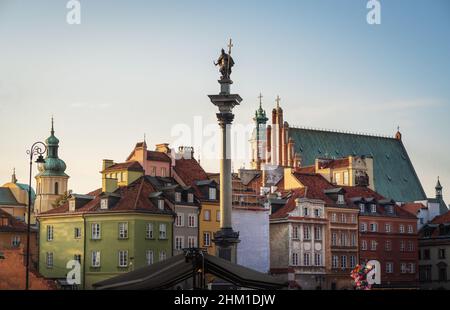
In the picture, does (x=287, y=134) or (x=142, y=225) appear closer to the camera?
(x=142, y=225)

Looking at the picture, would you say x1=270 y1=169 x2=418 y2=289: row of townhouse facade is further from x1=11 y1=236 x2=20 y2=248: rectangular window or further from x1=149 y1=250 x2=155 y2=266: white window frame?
x1=11 y1=236 x2=20 y2=248: rectangular window

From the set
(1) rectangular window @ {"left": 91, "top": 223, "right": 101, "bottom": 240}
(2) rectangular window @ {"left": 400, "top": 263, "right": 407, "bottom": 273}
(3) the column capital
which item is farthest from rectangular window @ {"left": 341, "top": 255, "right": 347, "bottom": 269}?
(3) the column capital

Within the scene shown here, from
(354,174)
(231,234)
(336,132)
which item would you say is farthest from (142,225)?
(336,132)

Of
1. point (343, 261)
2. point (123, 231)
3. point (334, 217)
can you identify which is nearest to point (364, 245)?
point (343, 261)

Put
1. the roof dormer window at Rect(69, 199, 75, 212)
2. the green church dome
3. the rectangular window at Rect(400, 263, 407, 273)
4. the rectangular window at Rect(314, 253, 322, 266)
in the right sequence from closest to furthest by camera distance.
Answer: the roof dormer window at Rect(69, 199, 75, 212) → the rectangular window at Rect(314, 253, 322, 266) → the rectangular window at Rect(400, 263, 407, 273) → the green church dome

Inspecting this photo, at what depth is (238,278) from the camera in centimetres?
3794

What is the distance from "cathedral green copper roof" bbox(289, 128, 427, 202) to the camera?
391 ft

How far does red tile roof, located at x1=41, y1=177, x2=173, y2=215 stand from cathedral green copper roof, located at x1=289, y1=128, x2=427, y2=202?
135ft

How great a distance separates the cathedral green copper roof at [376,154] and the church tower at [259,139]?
16.5 ft

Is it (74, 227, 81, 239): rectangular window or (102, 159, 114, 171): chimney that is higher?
(102, 159, 114, 171): chimney

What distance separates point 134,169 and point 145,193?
339 cm

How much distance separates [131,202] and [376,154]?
5318cm

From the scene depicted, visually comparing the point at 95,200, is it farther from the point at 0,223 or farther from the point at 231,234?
the point at 231,234

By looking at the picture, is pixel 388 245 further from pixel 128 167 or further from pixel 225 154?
pixel 225 154
